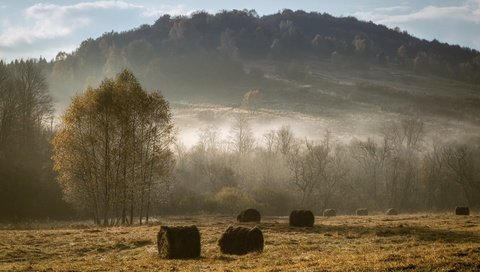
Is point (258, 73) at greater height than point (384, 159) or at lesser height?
greater

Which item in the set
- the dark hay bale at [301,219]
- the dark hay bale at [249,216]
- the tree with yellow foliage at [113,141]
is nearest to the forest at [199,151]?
the tree with yellow foliage at [113,141]

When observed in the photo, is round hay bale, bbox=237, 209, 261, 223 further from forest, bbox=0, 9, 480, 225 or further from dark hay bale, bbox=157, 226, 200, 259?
dark hay bale, bbox=157, 226, 200, 259

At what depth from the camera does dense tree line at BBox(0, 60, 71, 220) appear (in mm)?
67125

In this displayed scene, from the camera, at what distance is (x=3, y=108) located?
248ft

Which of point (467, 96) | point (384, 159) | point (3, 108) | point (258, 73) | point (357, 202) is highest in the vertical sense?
point (258, 73)

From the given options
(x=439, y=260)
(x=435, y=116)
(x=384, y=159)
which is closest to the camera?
(x=439, y=260)

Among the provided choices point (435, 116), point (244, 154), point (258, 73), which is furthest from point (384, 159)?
point (258, 73)

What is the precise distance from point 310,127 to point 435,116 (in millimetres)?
44675

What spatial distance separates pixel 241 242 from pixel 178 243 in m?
3.45

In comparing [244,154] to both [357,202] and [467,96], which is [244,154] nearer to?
[357,202]

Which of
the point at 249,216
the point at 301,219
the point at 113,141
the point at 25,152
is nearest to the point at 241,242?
the point at 301,219

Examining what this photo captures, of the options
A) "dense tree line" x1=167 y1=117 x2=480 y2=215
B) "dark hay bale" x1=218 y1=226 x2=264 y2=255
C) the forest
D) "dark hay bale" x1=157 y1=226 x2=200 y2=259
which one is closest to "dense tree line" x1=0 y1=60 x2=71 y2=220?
the forest

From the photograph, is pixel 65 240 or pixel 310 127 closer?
pixel 65 240

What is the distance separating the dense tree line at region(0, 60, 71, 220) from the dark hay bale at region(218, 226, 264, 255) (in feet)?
155
